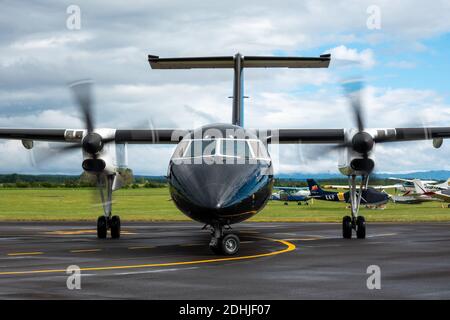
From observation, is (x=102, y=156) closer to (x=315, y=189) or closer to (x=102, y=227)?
(x=102, y=227)

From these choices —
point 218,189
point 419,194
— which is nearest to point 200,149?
point 218,189

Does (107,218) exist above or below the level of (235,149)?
below

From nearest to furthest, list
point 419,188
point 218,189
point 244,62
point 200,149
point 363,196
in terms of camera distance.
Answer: point 218,189 < point 200,149 < point 244,62 < point 363,196 < point 419,188

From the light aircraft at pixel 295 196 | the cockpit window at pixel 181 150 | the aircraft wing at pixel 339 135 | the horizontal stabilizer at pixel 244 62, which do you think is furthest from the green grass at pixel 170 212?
the light aircraft at pixel 295 196

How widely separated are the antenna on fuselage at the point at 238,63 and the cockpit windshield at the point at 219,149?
263 inches

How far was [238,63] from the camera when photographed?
1021 inches

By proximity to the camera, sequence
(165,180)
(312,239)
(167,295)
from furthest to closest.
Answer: (312,239) < (165,180) < (167,295)

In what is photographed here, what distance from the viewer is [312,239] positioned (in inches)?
919

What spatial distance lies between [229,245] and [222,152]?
7.64ft

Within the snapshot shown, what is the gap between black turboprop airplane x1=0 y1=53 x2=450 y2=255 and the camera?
15.7 m

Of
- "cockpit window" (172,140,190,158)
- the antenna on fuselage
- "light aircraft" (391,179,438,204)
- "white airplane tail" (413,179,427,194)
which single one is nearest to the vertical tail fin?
"light aircraft" (391,179,438,204)
